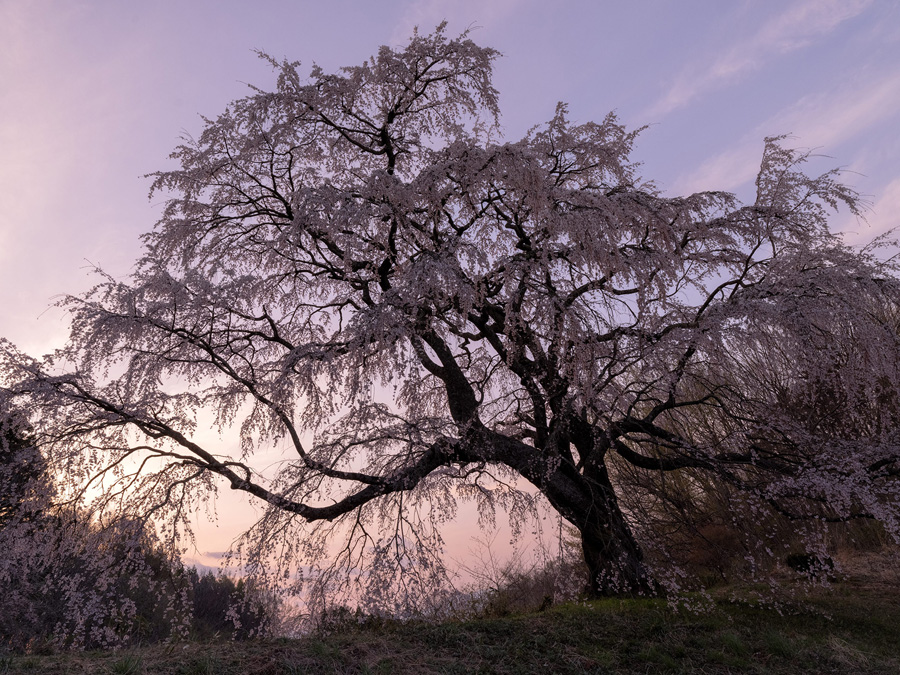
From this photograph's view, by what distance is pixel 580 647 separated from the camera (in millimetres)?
6371

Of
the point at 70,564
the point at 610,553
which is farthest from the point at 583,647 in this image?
the point at 70,564

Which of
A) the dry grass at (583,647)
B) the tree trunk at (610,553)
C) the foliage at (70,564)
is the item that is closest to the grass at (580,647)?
the dry grass at (583,647)

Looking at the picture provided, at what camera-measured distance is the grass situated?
200 inches

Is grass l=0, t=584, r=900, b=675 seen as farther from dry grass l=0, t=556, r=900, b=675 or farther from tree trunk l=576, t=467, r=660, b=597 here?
tree trunk l=576, t=467, r=660, b=597

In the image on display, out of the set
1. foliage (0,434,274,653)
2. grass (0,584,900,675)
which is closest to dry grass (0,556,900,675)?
grass (0,584,900,675)

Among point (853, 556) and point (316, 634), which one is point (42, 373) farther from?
point (853, 556)

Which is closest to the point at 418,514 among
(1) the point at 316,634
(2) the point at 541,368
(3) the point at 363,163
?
(1) the point at 316,634

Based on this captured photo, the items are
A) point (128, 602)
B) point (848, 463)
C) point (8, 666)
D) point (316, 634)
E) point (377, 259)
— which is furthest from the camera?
point (377, 259)

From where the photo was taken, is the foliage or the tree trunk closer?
the foliage

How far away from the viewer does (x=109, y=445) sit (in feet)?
23.9

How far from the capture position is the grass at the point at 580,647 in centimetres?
508

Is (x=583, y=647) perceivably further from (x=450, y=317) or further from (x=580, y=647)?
(x=450, y=317)

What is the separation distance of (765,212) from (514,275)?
4.23m

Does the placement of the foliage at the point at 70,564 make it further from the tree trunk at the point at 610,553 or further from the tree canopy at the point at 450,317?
the tree trunk at the point at 610,553
